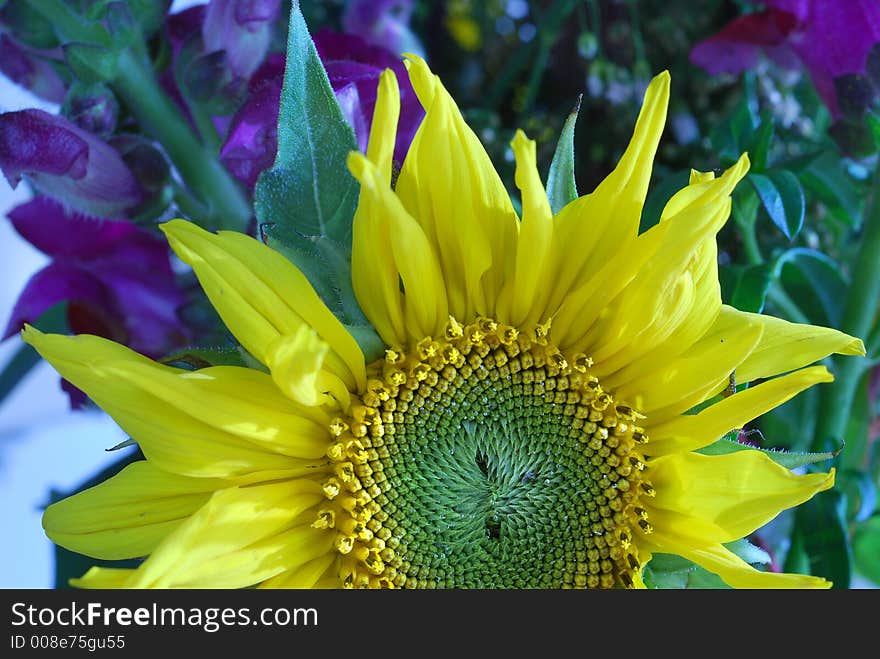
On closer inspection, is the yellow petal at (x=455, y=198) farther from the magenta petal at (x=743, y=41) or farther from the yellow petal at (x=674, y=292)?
the magenta petal at (x=743, y=41)

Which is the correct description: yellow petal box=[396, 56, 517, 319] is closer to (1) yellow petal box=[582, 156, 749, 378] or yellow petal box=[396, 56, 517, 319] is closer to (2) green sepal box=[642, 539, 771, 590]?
(1) yellow petal box=[582, 156, 749, 378]

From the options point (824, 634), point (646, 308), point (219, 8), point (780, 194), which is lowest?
point (824, 634)

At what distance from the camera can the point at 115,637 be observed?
1.66 ft

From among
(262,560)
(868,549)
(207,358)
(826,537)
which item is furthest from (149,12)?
(868,549)

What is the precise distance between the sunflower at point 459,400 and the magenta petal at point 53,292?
0.27 metres

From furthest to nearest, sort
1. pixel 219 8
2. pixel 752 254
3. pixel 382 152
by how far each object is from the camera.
→ pixel 752 254
pixel 219 8
pixel 382 152

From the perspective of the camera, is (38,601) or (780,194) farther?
(780,194)

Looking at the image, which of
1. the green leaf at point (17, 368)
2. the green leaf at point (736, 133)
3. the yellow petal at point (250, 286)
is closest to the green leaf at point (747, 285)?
the green leaf at point (736, 133)


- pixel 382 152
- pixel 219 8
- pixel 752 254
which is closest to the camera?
pixel 382 152

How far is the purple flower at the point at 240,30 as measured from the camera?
0.65 metres

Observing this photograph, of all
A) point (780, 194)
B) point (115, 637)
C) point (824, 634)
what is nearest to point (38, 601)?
point (115, 637)

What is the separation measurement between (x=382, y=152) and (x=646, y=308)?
0.53ft

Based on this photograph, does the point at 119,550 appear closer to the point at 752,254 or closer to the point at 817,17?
the point at 752,254

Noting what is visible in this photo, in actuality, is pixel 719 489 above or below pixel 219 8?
below
